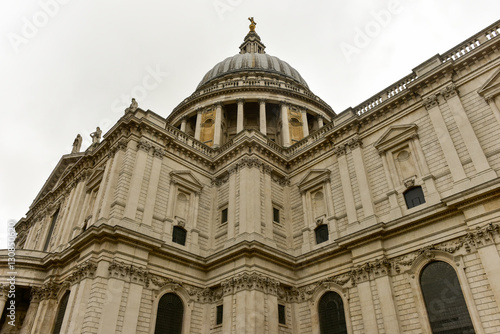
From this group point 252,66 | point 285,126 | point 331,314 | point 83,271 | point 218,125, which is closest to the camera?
point 83,271

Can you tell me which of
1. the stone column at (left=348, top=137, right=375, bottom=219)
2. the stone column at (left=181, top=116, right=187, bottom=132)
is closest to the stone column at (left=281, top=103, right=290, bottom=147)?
the stone column at (left=181, top=116, right=187, bottom=132)

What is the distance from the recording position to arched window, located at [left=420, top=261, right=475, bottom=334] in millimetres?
14312

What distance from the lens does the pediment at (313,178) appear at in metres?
22.6

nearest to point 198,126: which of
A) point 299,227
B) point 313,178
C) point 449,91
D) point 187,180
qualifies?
point 187,180

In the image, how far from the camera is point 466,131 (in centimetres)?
1697

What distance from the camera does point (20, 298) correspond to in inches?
896

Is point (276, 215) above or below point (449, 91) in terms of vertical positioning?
below

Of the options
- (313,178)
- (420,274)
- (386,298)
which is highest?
(313,178)

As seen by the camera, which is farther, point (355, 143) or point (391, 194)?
point (355, 143)

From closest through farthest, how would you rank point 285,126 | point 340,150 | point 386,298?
point 386,298 < point 340,150 < point 285,126

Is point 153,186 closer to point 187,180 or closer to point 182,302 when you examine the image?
point 187,180

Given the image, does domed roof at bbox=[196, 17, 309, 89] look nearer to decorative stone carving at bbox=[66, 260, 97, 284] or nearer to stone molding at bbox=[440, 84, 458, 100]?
stone molding at bbox=[440, 84, 458, 100]

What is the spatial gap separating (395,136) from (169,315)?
15.6m

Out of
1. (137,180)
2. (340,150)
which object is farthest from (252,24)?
(137,180)
